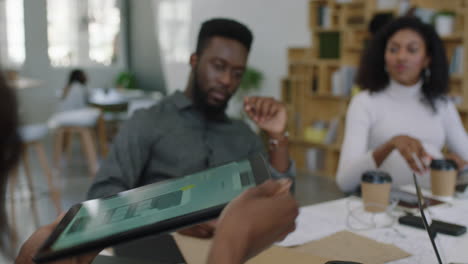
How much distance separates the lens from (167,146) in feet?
5.07

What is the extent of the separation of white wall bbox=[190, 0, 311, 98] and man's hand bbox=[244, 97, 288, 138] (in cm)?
419

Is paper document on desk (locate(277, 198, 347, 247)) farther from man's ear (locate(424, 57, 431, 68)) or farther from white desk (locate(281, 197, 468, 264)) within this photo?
man's ear (locate(424, 57, 431, 68))

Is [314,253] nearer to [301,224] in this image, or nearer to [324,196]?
[301,224]

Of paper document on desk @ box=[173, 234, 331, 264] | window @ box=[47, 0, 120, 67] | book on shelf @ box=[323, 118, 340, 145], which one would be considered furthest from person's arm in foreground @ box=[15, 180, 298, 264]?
window @ box=[47, 0, 120, 67]

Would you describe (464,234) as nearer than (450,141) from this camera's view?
Yes

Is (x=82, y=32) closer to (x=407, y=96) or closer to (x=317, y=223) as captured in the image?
(x=407, y=96)

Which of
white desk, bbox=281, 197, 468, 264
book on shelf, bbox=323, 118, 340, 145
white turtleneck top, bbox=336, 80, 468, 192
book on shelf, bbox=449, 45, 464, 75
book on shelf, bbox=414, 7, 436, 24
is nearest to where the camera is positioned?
white desk, bbox=281, 197, 468, 264

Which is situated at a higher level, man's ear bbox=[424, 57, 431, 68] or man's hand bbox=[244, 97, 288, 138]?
man's ear bbox=[424, 57, 431, 68]

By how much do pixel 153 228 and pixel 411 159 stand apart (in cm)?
118

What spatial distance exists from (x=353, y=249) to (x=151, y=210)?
549 mm

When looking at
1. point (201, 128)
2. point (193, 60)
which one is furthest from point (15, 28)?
point (201, 128)

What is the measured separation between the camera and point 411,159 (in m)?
1.54

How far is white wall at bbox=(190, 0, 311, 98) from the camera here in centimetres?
558

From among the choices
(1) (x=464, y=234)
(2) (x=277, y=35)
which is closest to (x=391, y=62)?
(1) (x=464, y=234)
